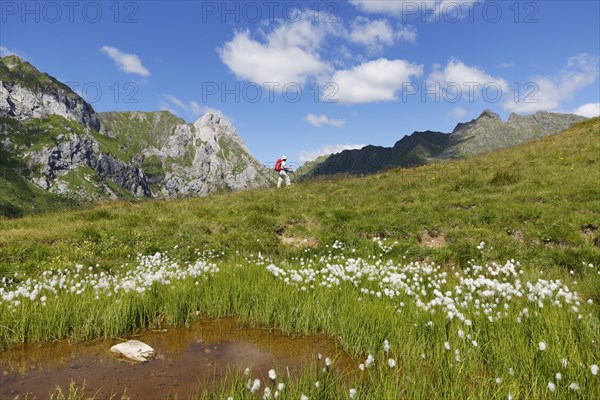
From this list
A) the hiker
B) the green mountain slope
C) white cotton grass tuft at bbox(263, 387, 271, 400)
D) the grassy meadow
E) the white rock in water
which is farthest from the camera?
the hiker

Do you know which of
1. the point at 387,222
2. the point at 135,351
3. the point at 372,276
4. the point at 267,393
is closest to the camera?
the point at 267,393

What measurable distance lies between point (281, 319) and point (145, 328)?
252 centimetres

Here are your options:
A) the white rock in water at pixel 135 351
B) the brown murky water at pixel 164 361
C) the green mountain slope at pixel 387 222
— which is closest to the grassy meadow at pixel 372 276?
the green mountain slope at pixel 387 222

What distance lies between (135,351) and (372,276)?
528 centimetres

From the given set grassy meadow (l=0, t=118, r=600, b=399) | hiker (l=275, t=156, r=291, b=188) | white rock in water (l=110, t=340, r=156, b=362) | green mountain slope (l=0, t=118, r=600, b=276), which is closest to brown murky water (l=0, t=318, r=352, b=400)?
white rock in water (l=110, t=340, r=156, b=362)

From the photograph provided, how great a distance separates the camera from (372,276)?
8430 mm

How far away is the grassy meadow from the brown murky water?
12.5 inches

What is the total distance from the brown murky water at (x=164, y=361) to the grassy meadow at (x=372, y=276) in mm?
319

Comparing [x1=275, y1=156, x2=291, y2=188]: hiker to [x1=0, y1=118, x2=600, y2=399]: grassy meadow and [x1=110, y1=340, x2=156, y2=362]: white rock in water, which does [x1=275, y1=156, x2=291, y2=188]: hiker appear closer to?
[x1=0, y1=118, x2=600, y2=399]: grassy meadow

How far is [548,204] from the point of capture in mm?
15219

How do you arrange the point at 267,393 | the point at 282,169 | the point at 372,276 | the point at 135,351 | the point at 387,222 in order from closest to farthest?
the point at 267,393 < the point at 135,351 < the point at 372,276 < the point at 387,222 < the point at 282,169

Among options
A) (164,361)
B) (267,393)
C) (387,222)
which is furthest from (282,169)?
(267,393)

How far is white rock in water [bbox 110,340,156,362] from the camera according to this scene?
506 cm

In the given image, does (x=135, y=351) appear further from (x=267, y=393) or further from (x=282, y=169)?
(x=282, y=169)
